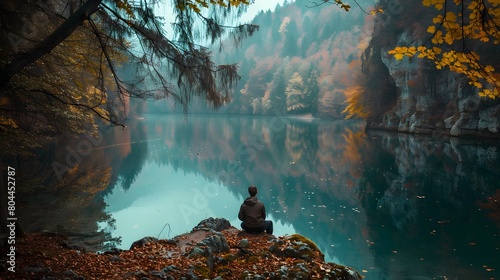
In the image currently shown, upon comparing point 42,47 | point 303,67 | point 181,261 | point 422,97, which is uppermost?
point 303,67

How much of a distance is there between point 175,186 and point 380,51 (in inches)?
1431

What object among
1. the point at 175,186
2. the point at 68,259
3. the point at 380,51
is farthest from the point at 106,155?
the point at 380,51

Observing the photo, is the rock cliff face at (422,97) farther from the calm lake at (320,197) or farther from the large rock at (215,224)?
the large rock at (215,224)

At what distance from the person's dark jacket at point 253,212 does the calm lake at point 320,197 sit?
344 centimetres

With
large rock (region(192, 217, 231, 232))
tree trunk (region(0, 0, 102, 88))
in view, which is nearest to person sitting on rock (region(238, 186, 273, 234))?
large rock (region(192, 217, 231, 232))

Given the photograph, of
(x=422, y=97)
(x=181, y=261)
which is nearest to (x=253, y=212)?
(x=181, y=261)

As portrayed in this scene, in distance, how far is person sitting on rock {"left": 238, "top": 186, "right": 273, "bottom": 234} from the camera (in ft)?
26.1

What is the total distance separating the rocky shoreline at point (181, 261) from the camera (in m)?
4.81

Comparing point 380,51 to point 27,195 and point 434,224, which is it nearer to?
point 434,224

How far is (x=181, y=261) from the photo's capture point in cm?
582

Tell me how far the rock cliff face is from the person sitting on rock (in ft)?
93.4

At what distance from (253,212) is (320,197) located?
9.98 m

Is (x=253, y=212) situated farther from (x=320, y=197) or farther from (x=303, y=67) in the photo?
(x=303, y=67)

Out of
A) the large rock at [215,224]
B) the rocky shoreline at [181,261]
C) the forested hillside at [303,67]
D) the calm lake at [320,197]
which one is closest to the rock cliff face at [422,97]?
the calm lake at [320,197]
